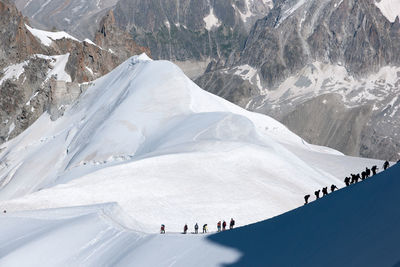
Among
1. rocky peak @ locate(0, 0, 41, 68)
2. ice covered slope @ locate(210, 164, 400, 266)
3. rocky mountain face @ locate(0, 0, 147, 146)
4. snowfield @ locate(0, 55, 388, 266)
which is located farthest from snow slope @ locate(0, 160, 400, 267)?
rocky peak @ locate(0, 0, 41, 68)

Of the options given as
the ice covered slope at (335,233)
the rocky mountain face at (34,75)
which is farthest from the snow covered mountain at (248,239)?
the rocky mountain face at (34,75)

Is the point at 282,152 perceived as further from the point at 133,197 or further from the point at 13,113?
the point at 13,113

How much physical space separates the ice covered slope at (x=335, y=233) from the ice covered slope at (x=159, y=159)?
15963mm

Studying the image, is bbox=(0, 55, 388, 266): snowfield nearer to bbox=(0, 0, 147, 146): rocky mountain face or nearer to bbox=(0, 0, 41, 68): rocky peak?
bbox=(0, 0, 147, 146): rocky mountain face

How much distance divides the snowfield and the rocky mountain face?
9585mm

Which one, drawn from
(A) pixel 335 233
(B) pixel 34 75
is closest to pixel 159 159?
(A) pixel 335 233

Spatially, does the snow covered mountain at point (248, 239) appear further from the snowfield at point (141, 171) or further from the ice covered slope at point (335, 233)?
the snowfield at point (141, 171)

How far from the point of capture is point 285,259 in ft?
94.1

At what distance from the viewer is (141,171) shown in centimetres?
6506

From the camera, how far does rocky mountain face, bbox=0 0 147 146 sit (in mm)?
159125

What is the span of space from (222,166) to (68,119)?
3129 inches

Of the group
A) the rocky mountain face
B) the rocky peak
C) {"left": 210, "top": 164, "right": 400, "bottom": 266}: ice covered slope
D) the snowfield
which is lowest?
{"left": 210, "top": 164, "right": 400, "bottom": 266}: ice covered slope

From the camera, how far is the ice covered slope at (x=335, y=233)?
25.0m

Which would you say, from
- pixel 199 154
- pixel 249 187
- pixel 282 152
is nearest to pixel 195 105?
pixel 282 152
